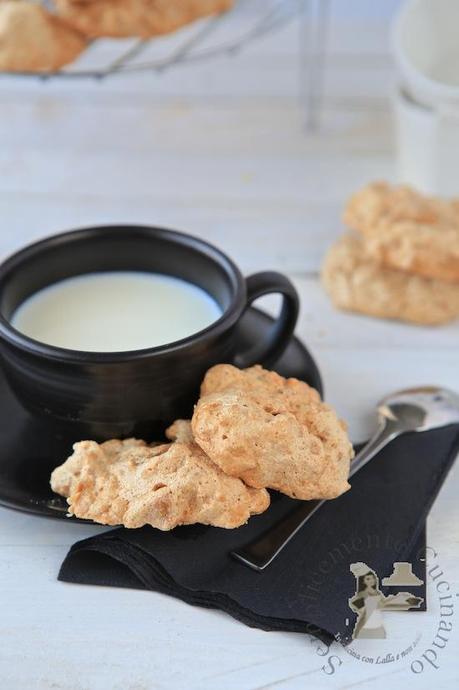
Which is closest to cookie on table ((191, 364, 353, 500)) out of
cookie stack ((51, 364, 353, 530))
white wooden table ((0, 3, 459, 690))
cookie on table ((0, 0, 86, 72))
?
cookie stack ((51, 364, 353, 530))

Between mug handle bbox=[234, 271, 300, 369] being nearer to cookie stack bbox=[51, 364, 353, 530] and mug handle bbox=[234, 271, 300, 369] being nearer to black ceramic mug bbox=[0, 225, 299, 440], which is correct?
black ceramic mug bbox=[0, 225, 299, 440]

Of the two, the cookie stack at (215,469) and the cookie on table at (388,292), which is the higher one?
the cookie stack at (215,469)

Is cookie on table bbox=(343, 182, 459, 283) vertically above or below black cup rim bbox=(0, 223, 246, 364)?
below

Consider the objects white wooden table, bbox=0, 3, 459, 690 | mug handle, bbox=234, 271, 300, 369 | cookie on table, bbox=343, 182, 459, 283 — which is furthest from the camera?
cookie on table, bbox=343, 182, 459, 283

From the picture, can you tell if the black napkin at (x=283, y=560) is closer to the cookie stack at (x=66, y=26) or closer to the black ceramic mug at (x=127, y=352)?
the black ceramic mug at (x=127, y=352)

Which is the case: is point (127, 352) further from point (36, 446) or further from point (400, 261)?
point (400, 261)

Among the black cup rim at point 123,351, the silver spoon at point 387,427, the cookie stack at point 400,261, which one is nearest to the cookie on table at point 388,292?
the cookie stack at point 400,261

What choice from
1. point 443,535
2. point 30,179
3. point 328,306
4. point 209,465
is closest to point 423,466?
point 443,535
